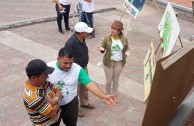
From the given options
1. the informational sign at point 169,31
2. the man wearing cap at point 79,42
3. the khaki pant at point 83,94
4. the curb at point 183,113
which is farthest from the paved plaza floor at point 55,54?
the informational sign at point 169,31

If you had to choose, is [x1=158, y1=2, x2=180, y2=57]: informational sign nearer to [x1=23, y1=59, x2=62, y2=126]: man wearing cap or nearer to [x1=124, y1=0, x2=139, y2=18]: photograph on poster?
[x1=23, y1=59, x2=62, y2=126]: man wearing cap

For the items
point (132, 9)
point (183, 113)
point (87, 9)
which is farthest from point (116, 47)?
point (87, 9)

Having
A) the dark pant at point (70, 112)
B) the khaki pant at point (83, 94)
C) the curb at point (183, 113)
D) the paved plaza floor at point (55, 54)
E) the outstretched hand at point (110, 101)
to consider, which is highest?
the outstretched hand at point (110, 101)

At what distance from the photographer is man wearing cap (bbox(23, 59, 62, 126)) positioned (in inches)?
114

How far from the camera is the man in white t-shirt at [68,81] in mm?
3326

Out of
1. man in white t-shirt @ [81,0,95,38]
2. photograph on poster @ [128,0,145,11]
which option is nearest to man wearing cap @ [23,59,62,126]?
photograph on poster @ [128,0,145,11]

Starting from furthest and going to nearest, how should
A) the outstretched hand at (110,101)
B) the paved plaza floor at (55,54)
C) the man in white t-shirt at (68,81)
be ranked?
the paved plaza floor at (55,54) < the man in white t-shirt at (68,81) < the outstretched hand at (110,101)

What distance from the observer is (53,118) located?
10.9ft

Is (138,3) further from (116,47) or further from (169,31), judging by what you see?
(169,31)

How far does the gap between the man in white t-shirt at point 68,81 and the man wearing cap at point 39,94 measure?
11.6 inches

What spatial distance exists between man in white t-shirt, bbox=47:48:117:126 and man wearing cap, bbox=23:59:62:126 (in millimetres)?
294

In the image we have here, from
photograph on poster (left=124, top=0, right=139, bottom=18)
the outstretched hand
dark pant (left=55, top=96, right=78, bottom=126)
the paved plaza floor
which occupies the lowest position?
the paved plaza floor

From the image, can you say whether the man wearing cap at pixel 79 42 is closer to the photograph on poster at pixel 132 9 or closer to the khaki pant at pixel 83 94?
the khaki pant at pixel 83 94

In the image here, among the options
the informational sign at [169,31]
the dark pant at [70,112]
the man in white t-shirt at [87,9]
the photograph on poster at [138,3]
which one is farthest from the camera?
the man in white t-shirt at [87,9]
